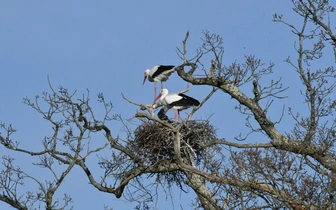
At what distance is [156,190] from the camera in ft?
46.4

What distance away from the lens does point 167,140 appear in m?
14.0

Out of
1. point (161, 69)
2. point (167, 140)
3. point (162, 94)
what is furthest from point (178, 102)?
point (167, 140)

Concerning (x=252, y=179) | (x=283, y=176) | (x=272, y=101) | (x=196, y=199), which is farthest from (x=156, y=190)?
(x=283, y=176)

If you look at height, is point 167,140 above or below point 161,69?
below

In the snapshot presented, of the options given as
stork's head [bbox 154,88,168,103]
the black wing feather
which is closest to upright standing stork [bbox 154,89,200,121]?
stork's head [bbox 154,88,168,103]

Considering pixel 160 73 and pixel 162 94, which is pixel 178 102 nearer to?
pixel 162 94

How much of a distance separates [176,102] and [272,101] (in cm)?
386

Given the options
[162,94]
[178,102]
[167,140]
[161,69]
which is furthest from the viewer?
[161,69]

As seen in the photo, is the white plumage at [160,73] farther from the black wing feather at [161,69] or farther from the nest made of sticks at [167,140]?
the nest made of sticks at [167,140]

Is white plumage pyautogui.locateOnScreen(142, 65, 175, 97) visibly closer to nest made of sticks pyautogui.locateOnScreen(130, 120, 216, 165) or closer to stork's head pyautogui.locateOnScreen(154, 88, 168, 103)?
stork's head pyautogui.locateOnScreen(154, 88, 168, 103)

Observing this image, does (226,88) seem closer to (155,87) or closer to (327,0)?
(327,0)

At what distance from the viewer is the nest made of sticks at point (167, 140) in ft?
45.8

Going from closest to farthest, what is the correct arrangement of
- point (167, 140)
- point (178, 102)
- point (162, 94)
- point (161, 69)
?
point (167, 140) < point (178, 102) < point (162, 94) < point (161, 69)

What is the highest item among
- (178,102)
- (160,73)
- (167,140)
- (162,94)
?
(160,73)
